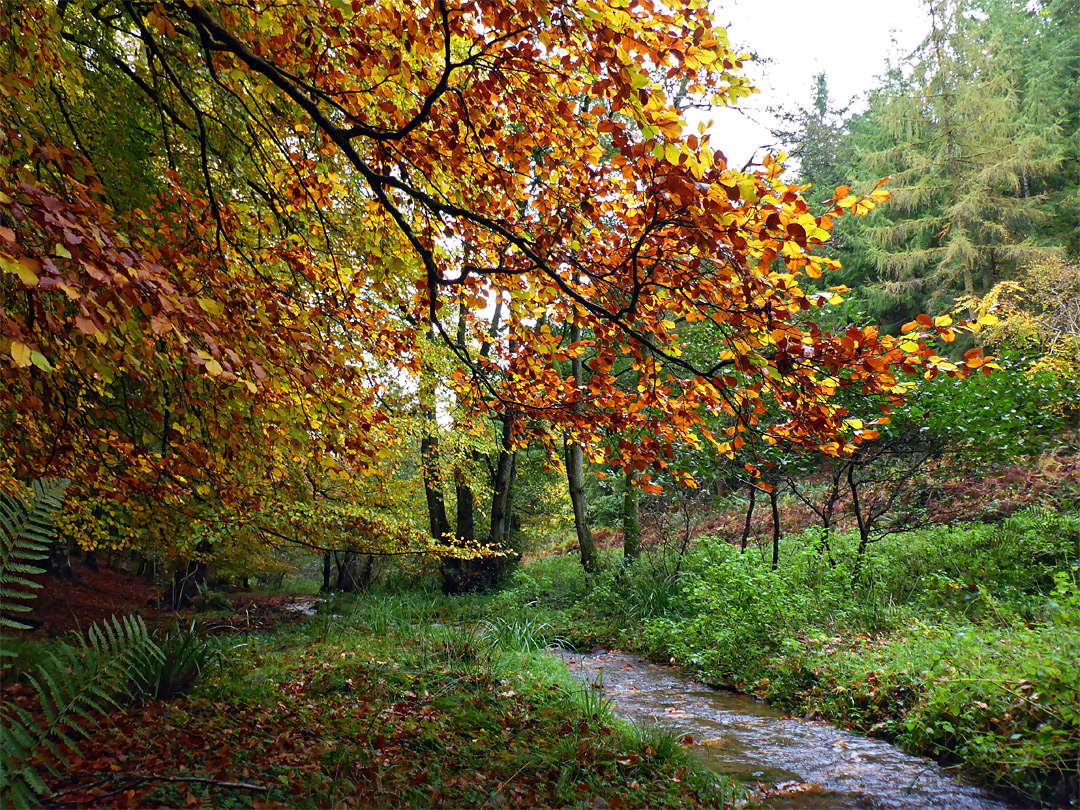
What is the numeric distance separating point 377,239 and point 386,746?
12.7ft

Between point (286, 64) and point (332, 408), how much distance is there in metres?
2.40

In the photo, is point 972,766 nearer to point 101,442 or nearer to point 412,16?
point 412,16

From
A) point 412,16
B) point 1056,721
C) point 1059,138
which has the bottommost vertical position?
point 1056,721

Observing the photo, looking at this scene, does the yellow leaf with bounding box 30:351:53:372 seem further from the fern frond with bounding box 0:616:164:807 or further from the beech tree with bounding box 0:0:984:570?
the fern frond with bounding box 0:616:164:807

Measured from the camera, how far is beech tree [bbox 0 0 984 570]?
236 centimetres

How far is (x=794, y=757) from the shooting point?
4.22 meters

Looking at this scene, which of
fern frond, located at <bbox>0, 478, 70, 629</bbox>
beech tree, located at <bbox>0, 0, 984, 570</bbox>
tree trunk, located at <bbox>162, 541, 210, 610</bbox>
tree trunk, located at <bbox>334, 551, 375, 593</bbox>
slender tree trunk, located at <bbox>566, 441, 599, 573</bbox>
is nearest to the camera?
fern frond, located at <bbox>0, 478, 70, 629</bbox>

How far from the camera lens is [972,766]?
12.3ft

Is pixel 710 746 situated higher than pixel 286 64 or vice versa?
pixel 286 64

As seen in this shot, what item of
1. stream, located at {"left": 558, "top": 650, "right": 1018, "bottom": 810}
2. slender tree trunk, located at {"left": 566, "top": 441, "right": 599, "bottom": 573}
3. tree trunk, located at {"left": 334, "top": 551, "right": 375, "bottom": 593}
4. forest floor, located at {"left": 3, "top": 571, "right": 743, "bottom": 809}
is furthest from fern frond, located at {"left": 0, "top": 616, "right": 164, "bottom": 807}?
tree trunk, located at {"left": 334, "top": 551, "right": 375, "bottom": 593}

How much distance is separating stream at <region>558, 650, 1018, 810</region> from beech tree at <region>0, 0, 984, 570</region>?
2.15 m

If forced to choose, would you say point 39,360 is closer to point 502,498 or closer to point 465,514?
point 502,498

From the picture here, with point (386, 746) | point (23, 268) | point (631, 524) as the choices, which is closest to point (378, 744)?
point (386, 746)

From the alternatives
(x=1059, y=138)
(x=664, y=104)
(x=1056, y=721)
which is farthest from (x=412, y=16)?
(x=1059, y=138)
